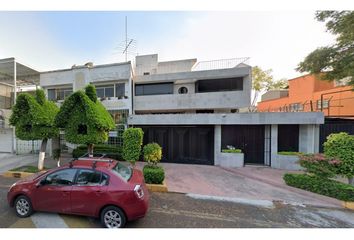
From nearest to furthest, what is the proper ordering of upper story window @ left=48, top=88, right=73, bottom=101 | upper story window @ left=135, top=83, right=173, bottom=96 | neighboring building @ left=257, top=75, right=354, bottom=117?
neighboring building @ left=257, top=75, right=354, bottom=117
upper story window @ left=135, top=83, right=173, bottom=96
upper story window @ left=48, top=88, right=73, bottom=101

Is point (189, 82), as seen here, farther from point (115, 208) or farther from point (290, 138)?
point (115, 208)

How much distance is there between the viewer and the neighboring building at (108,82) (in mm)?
13266

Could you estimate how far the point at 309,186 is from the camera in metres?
6.54

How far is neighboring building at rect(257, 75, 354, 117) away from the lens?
14594 millimetres

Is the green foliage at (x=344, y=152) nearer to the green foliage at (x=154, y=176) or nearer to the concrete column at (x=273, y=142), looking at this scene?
the concrete column at (x=273, y=142)

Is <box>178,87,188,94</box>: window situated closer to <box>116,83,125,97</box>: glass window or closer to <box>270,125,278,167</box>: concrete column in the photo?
<box>116,83,125,97</box>: glass window

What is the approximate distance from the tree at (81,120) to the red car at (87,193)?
300 centimetres

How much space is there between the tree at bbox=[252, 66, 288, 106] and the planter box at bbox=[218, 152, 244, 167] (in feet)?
70.1

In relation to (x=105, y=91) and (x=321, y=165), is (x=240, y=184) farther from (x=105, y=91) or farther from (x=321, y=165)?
(x=105, y=91)

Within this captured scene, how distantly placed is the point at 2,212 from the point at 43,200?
1.49 m

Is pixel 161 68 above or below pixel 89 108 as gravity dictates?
above

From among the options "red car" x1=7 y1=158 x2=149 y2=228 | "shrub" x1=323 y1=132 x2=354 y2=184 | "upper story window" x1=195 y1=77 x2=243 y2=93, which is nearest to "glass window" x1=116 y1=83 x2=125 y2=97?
"upper story window" x1=195 y1=77 x2=243 y2=93

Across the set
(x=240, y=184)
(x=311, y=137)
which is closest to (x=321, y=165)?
(x=240, y=184)


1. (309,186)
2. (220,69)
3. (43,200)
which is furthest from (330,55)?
(43,200)
